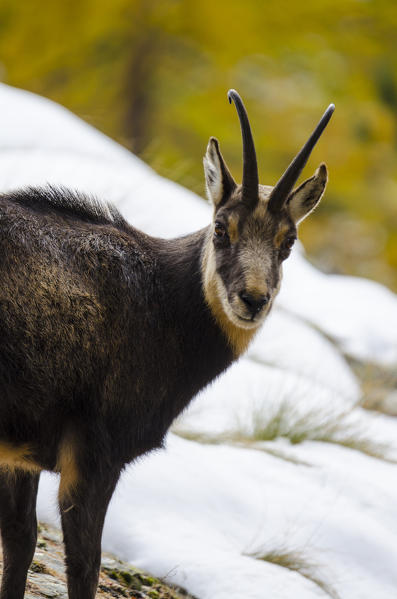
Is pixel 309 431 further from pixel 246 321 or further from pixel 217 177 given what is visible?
pixel 217 177

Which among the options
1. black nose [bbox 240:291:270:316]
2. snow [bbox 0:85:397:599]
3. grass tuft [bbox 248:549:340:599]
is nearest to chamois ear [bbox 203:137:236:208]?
black nose [bbox 240:291:270:316]

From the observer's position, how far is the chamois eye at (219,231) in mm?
4594

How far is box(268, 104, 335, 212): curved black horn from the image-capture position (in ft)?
14.8

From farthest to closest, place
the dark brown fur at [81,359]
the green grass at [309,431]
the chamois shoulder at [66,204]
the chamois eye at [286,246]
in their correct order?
the green grass at [309,431] → the chamois eye at [286,246] → the chamois shoulder at [66,204] → the dark brown fur at [81,359]

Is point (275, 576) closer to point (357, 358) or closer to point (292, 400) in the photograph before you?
point (292, 400)

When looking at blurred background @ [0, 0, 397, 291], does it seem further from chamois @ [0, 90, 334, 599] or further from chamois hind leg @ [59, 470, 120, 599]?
chamois hind leg @ [59, 470, 120, 599]

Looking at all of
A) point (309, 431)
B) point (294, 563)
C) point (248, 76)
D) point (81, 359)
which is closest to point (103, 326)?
point (81, 359)

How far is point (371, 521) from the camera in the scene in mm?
6098

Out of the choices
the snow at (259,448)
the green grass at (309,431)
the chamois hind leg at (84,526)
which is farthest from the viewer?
the green grass at (309,431)

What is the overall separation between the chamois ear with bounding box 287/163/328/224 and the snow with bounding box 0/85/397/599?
142cm

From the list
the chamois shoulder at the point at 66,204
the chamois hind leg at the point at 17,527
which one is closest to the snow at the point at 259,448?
the chamois hind leg at the point at 17,527

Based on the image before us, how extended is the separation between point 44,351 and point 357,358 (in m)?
6.43

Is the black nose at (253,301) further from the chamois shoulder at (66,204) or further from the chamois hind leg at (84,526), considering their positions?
the chamois hind leg at (84,526)

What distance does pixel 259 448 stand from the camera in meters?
6.96
